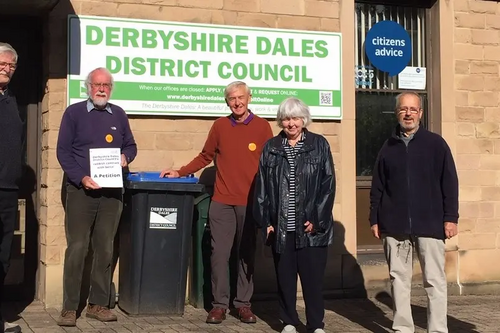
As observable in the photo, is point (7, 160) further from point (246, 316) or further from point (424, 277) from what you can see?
point (424, 277)

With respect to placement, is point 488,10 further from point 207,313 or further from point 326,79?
point 207,313

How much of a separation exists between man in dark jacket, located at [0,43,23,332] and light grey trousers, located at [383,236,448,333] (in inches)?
114

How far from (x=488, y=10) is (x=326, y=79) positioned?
2295mm

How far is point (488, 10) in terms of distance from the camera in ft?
29.5

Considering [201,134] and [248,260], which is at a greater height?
[201,134]

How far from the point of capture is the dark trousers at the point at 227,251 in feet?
22.3

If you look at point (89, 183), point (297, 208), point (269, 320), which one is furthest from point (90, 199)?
point (269, 320)

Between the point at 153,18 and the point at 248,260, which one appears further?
the point at 153,18

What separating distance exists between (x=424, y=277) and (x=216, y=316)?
6.12 ft

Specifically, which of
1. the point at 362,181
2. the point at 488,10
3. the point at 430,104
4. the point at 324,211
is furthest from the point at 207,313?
the point at 488,10

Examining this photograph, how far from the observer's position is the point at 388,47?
882 cm

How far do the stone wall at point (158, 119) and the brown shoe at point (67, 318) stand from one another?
0.78 meters

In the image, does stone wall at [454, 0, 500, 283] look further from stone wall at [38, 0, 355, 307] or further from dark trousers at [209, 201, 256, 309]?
dark trousers at [209, 201, 256, 309]

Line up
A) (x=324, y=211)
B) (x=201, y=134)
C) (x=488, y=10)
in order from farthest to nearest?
(x=488, y=10) → (x=201, y=134) → (x=324, y=211)
